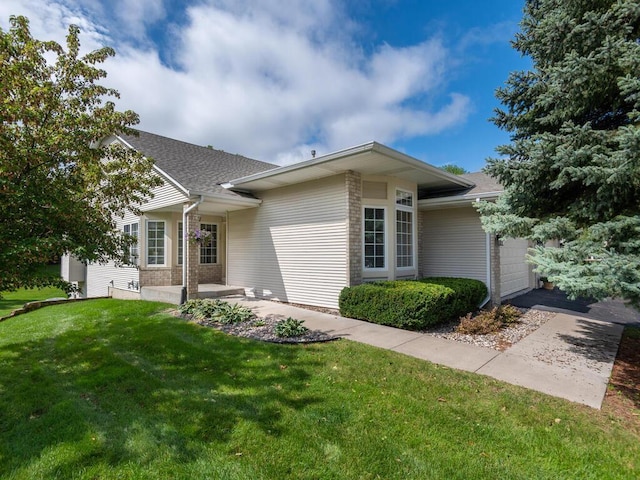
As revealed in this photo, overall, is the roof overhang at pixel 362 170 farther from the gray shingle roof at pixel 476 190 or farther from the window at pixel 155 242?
the window at pixel 155 242

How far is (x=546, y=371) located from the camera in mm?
4688

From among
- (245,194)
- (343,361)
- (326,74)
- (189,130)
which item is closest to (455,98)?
(326,74)

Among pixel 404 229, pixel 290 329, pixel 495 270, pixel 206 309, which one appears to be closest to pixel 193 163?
pixel 206 309

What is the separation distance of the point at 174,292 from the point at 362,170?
649 centimetres

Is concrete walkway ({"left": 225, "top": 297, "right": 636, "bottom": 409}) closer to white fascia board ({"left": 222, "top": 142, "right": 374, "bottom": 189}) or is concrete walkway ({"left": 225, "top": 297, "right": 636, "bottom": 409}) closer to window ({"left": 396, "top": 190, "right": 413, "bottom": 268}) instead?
window ({"left": 396, "top": 190, "right": 413, "bottom": 268})

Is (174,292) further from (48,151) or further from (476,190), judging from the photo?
(476,190)

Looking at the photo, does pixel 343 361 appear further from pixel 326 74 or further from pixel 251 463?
pixel 326 74

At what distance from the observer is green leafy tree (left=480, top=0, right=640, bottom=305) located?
381 centimetres

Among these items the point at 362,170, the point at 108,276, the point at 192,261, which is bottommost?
the point at 108,276

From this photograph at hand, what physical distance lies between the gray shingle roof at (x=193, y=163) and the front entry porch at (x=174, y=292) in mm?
3156

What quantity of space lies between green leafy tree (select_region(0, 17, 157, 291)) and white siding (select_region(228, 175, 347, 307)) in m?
4.62

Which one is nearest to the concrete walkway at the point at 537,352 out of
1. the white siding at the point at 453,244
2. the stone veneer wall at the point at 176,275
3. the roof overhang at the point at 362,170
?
the white siding at the point at 453,244

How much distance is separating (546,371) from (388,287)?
3375 millimetres

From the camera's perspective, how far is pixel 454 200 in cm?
949
